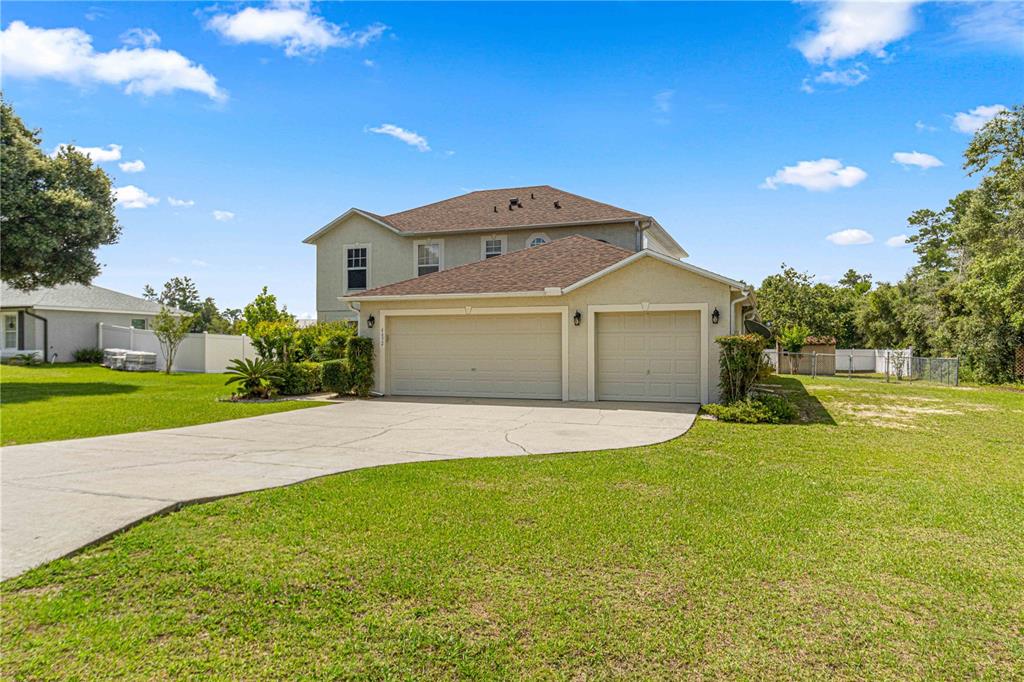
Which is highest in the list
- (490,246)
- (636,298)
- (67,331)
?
(490,246)

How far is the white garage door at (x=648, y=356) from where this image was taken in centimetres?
1295

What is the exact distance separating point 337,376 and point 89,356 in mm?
18924

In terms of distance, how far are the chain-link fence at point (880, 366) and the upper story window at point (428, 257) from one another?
1387 centimetres

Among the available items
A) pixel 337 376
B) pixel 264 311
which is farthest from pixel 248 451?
pixel 264 311

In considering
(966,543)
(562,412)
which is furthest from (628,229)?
(966,543)

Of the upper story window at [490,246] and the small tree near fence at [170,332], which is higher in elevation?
the upper story window at [490,246]

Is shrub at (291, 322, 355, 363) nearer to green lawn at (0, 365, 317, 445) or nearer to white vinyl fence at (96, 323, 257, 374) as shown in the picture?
green lawn at (0, 365, 317, 445)

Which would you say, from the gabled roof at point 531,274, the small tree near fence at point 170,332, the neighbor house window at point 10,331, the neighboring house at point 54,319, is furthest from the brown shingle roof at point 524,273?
the neighbor house window at point 10,331

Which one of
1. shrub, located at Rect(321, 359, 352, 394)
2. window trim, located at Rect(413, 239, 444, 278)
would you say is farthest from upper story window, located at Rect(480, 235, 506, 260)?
shrub, located at Rect(321, 359, 352, 394)

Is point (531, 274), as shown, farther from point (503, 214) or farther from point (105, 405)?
point (105, 405)

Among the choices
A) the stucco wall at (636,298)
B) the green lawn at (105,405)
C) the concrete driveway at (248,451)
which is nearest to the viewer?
the concrete driveway at (248,451)

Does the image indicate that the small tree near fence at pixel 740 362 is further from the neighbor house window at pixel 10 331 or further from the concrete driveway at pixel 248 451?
the neighbor house window at pixel 10 331

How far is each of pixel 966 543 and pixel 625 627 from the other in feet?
10.4

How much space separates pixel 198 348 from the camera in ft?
77.0
